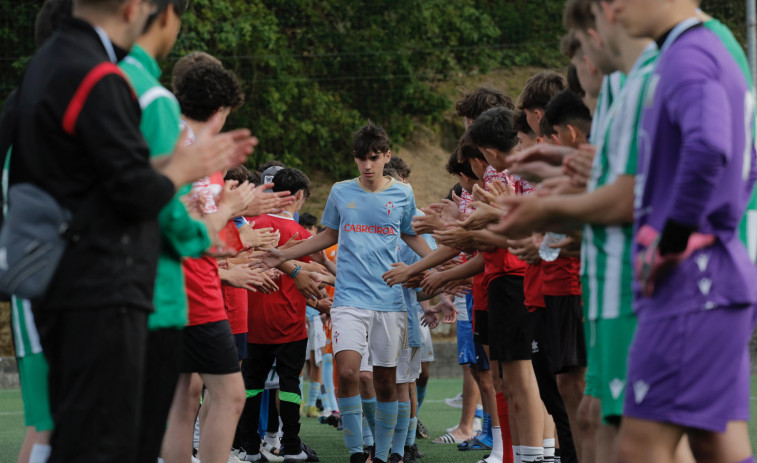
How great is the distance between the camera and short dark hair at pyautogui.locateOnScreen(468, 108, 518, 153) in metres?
5.78

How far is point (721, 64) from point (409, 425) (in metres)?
5.50

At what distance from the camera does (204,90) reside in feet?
16.1

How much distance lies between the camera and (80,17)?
2900 millimetres

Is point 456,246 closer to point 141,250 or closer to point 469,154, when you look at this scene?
point 469,154

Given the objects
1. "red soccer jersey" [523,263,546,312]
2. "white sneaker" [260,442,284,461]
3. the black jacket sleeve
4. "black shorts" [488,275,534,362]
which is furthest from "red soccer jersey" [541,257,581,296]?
"white sneaker" [260,442,284,461]

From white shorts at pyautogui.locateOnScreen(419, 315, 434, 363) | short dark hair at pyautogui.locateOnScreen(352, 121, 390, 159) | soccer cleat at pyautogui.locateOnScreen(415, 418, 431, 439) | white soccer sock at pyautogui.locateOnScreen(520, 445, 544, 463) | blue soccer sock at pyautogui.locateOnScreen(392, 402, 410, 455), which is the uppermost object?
→ short dark hair at pyautogui.locateOnScreen(352, 121, 390, 159)

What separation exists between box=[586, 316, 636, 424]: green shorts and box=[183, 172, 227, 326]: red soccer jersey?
218 cm

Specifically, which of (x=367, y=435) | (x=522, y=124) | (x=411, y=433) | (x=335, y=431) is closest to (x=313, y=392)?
(x=335, y=431)

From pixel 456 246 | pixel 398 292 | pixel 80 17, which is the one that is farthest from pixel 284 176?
pixel 80 17

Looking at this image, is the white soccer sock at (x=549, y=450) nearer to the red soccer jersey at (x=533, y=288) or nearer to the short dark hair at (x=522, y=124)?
the red soccer jersey at (x=533, y=288)

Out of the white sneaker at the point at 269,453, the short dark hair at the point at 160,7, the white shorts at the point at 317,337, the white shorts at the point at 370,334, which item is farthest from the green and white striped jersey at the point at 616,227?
the white shorts at the point at 317,337

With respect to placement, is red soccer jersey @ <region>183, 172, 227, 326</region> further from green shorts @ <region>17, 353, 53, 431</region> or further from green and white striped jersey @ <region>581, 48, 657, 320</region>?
green and white striped jersey @ <region>581, 48, 657, 320</region>

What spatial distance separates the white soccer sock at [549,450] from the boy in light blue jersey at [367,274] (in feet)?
4.86

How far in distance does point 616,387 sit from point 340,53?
65.8 ft
